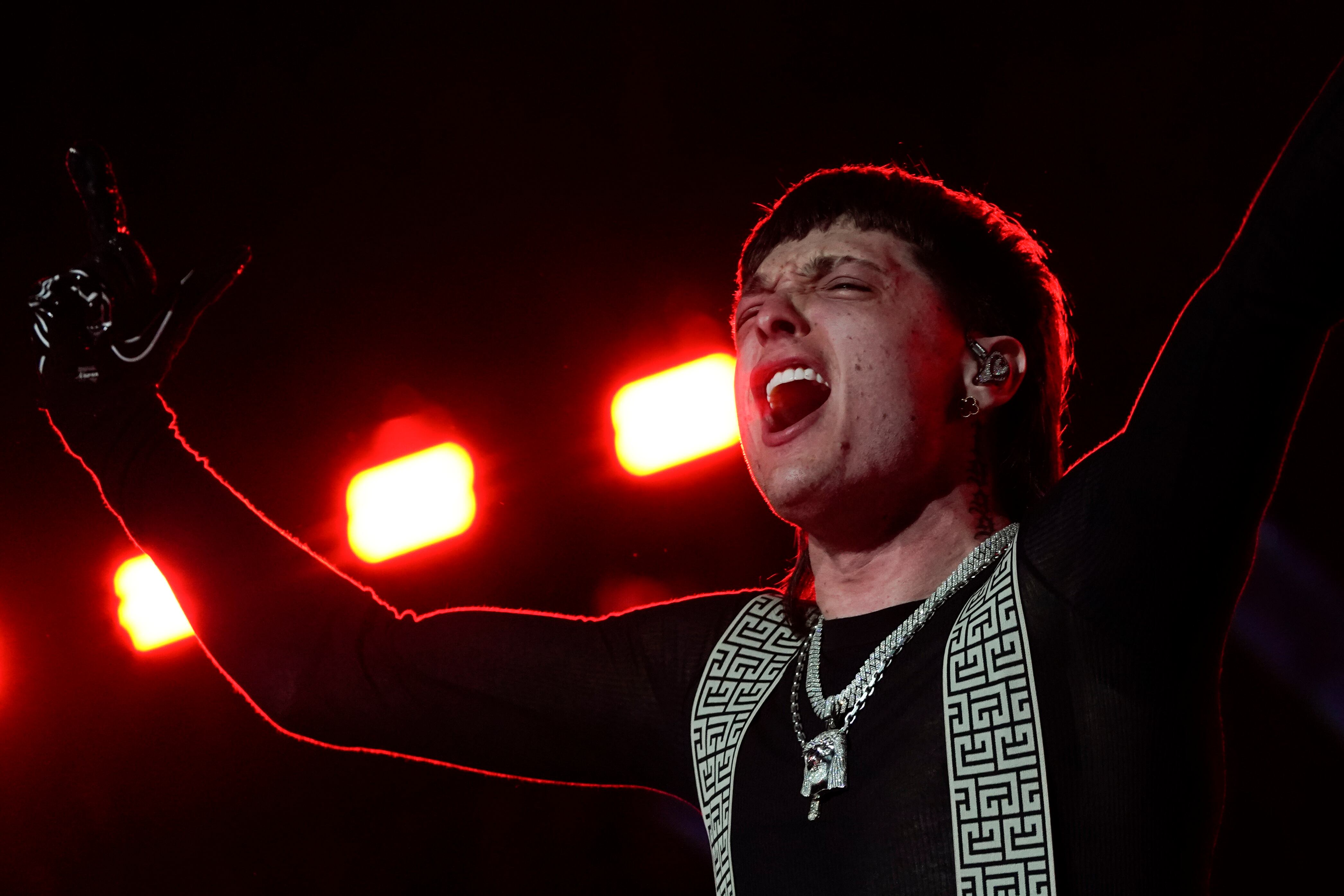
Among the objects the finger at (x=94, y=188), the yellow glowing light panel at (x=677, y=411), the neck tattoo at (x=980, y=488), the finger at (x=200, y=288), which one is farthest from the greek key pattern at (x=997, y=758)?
the yellow glowing light panel at (x=677, y=411)

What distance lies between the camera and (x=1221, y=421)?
96 centimetres

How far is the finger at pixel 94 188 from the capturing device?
5.65ft

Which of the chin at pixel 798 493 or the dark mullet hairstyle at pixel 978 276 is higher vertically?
the dark mullet hairstyle at pixel 978 276

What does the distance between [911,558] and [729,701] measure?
10.9 inches

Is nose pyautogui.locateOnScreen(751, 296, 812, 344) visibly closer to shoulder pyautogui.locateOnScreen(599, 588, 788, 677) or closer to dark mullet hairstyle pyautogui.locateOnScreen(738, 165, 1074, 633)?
dark mullet hairstyle pyautogui.locateOnScreen(738, 165, 1074, 633)

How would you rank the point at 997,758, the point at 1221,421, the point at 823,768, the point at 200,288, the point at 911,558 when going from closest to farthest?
the point at 1221,421 → the point at 997,758 → the point at 823,768 → the point at 911,558 → the point at 200,288

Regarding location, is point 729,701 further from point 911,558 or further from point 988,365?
point 988,365

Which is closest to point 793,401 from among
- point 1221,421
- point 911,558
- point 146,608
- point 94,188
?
point 911,558

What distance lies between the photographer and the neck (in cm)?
136

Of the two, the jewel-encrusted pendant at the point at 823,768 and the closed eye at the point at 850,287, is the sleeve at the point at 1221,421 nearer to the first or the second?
the jewel-encrusted pendant at the point at 823,768

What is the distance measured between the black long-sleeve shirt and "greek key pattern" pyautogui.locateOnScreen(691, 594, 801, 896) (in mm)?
21

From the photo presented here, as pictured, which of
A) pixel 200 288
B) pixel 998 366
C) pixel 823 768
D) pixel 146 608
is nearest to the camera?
pixel 823 768

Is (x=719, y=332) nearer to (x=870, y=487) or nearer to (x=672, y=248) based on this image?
(x=672, y=248)

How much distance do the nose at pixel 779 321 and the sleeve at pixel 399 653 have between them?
36 centimetres
